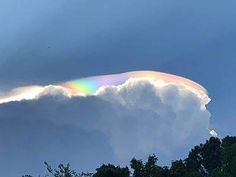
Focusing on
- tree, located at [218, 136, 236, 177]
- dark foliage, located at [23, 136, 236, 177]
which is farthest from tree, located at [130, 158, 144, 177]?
tree, located at [218, 136, 236, 177]

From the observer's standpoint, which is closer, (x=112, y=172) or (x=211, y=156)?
(x=112, y=172)

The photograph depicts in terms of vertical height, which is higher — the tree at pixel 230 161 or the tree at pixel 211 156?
the tree at pixel 211 156

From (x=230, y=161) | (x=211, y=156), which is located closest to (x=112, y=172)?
(x=230, y=161)

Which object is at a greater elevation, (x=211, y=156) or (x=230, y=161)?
(x=211, y=156)

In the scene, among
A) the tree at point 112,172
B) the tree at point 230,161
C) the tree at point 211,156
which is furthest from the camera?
the tree at point 211,156

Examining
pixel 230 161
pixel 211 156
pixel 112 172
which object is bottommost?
pixel 230 161

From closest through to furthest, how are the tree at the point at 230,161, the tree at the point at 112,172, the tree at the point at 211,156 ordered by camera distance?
1. the tree at the point at 230,161
2. the tree at the point at 112,172
3. the tree at the point at 211,156

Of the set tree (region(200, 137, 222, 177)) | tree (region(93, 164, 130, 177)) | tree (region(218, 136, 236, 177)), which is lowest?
tree (region(218, 136, 236, 177))

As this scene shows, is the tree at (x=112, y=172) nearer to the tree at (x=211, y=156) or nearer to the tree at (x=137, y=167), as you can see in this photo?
the tree at (x=137, y=167)

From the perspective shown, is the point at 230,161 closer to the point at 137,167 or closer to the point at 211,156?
the point at 137,167

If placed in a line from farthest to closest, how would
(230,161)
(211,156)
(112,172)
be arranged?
(211,156) < (112,172) < (230,161)

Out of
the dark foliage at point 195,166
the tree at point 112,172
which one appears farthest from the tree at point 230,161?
the tree at point 112,172

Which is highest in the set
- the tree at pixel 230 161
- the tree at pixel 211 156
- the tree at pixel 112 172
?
the tree at pixel 211 156

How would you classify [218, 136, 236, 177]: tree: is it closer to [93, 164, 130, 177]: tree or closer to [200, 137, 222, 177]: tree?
[93, 164, 130, 177]: tree
